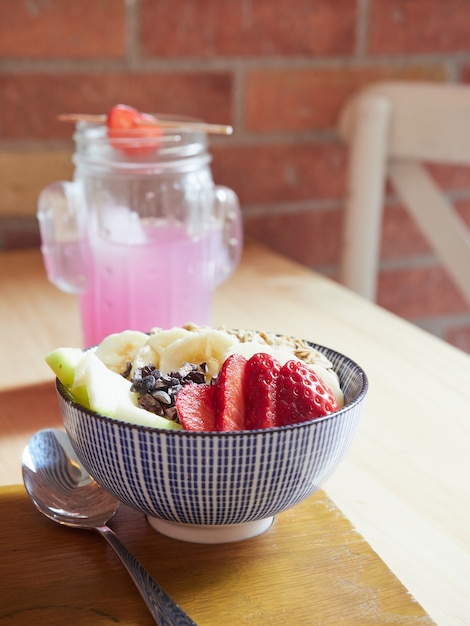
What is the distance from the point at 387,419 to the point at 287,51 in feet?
2.58

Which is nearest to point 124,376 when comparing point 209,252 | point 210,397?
point 210,397

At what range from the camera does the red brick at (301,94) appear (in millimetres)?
1321

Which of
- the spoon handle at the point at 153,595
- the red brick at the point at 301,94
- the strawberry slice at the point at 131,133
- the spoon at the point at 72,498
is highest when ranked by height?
the strawberry slice at the point at 131,133

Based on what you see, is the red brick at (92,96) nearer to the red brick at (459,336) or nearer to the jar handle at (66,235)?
the jar handle at (66,235)

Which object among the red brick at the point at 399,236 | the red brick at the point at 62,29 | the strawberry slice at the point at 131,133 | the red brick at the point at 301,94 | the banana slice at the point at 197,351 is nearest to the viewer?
the banana slice at the point at 197,351

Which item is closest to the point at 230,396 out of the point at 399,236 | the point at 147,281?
the point at 147,281

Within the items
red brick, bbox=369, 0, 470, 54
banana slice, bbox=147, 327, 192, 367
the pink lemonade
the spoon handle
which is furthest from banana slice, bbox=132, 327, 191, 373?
red brick, bbox=369, 0, 470, 54

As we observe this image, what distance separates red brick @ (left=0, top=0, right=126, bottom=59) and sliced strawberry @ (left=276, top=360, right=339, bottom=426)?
855 mm

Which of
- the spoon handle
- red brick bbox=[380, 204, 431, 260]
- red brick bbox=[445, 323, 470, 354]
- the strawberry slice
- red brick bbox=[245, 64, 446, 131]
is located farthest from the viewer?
red brick bbox=[445, 323, 470, 354]

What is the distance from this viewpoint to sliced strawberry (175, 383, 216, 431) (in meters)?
0.47

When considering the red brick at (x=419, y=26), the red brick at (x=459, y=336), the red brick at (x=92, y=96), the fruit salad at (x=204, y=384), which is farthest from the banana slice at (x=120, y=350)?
the red brick at (x=459, y=336)

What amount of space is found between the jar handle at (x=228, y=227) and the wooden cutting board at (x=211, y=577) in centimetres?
35

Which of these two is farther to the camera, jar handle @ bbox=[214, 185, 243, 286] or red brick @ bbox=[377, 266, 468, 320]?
red brick @ bbox=[377, 266, 468, 320]

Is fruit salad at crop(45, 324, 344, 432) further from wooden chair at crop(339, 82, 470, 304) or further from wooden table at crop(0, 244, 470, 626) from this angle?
wooden chair at crop(339, 82, 470, 304)
